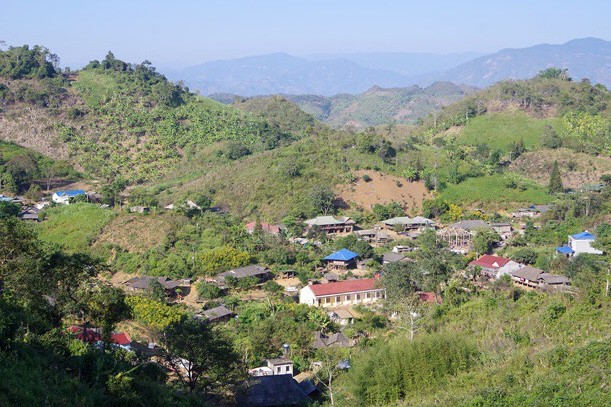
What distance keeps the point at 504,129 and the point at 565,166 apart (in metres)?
8.46

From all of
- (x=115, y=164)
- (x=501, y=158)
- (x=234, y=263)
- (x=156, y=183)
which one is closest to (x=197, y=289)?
(x=234, y=263)

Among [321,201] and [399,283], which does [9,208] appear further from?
[399,283]

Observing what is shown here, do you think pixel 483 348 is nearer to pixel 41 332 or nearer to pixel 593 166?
pixel 41 332

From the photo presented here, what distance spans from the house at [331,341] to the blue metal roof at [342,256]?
286 inches

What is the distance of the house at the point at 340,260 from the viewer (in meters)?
26.3

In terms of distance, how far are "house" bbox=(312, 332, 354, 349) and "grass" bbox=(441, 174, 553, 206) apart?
18214 millimetres

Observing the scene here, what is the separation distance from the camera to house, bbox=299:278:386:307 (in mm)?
22281

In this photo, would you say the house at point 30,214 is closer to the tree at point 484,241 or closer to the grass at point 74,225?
the grass at point 74,225

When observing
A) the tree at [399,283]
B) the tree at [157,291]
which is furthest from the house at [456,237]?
the tree at [157,291]

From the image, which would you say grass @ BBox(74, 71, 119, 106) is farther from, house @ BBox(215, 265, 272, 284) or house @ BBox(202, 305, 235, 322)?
house @ BBox(202, 305, 235, 322)

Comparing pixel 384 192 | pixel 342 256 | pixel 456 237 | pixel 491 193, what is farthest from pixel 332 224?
pixel 491 193

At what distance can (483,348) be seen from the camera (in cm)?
1358

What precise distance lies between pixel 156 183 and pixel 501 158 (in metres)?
24.6

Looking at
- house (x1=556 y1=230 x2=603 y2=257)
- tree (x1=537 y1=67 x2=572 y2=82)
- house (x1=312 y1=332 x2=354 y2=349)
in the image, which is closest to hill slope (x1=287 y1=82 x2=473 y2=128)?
tree (x1=537 y1=67 x2=572 y2=82)
